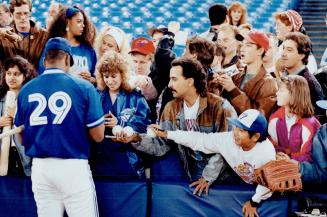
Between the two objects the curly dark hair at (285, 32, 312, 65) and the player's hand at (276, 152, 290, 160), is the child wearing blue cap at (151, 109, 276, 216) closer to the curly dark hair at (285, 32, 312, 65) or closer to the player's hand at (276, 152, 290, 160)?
the player's hand at (276, 152, 290, 160)

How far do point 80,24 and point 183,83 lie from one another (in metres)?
1.44

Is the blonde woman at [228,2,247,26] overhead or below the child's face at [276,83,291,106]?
overhead

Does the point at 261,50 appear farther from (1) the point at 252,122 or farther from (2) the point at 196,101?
(1) the point at 252,122

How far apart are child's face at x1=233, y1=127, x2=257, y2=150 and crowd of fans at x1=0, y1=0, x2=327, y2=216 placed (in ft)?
0.12

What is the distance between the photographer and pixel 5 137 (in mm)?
4824

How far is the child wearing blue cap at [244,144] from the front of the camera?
14.6ft

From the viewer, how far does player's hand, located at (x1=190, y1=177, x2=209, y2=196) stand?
15.5 ft

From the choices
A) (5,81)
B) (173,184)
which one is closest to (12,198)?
(5,81)

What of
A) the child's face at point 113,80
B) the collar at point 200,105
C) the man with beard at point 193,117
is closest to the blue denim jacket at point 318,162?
the man with beard at point 193,117

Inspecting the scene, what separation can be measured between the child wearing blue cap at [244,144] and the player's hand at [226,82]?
0.41m

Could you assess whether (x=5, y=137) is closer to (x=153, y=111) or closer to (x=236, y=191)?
(x=153, y=111)

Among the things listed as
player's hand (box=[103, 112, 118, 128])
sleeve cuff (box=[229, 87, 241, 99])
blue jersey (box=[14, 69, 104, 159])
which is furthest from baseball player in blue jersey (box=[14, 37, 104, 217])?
sleeve cuff (box=[229, 87, 241, 99])

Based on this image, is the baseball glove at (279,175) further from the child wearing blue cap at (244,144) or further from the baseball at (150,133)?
the baseball at (150,133)

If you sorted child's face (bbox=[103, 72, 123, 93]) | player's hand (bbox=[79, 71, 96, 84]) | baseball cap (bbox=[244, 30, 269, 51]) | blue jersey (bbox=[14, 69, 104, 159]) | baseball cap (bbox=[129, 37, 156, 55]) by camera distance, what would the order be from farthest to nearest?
baseball cap (bbox=[129, 37, 156, 55]) → player's hand (bbox=[79, 71, 96, 84]) → baseball cap (bbox=[244, 30, 269, 51]) → child's face (bbox=[103, 72, 123, 93]) → blue jersey (bbox=[14, 69, 104, 159])
